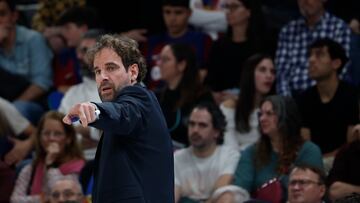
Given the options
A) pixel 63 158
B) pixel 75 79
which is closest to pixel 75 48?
pixel 75 79

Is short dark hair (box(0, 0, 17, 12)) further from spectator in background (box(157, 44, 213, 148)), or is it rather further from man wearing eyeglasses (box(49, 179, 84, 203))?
man wearing eyeglasses (box(49, 179, 84, 203))

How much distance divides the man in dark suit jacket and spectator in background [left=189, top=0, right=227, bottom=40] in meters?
5.03

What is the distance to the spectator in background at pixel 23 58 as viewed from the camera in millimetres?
9477

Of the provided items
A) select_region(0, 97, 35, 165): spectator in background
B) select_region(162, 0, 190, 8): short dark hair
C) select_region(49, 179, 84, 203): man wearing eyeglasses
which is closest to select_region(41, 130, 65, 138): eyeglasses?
select_region(0, 97, 35, 165): spectator in background

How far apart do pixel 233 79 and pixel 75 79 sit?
1665 millimetres

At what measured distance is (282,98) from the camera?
25.5ft

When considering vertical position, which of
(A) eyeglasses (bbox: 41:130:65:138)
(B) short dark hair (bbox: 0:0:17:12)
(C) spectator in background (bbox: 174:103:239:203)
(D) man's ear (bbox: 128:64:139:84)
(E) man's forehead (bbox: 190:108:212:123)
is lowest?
(C) spectator in background (bbox: 174:103:239:203)

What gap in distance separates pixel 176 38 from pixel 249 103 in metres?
1.49

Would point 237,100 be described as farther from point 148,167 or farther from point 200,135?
point 148,167

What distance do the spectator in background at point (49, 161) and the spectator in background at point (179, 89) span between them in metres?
0.84

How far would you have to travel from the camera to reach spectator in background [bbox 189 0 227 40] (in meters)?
9.80

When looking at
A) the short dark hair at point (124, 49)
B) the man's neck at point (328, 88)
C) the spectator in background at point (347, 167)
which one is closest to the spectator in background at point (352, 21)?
the man's neck at point (328, 88)

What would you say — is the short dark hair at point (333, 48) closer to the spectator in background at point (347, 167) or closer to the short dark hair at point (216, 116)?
the short dark hair at point (216, 116)

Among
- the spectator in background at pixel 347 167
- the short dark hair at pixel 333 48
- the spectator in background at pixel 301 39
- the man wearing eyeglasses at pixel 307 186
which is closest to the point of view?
the man wearing eyeglasses at pixel 307 186
